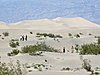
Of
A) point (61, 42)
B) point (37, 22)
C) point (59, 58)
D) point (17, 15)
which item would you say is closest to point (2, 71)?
point (59, 58)

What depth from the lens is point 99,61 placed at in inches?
795

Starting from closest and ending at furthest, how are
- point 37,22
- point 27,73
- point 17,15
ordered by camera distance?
point 27,73 < point 37,22 < point 17,15

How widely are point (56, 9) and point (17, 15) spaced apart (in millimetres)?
17498

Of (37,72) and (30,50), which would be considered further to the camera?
(30,50)

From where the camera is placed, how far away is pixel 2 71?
46.0ft

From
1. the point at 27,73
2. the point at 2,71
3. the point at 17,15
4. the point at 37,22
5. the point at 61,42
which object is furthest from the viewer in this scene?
the point at 17,15

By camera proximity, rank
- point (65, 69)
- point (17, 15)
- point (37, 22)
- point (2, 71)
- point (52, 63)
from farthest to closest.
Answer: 1. point (17, 15)
2. point (37, 22)
3. point (52, 63)
4. point (65, 69)
5. point (2, 71)

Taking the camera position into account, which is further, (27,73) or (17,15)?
(17,15)

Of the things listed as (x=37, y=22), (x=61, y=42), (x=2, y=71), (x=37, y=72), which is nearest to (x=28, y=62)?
(x=37, y=72)

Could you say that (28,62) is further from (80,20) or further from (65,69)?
(80,20)

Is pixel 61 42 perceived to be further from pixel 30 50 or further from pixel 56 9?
pixel 56 9

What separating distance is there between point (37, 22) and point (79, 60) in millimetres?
68032

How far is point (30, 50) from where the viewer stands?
77.5 feet

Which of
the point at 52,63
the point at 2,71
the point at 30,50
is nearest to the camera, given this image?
the point at 2,71
